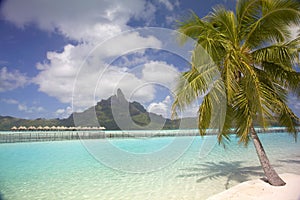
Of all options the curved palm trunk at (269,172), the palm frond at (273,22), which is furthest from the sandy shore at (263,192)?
the palm frond at (273,22)

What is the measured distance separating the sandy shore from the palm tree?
261 mm

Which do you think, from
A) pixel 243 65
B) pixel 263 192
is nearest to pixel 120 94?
pixel 243 65

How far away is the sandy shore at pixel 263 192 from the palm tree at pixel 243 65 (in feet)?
0.86

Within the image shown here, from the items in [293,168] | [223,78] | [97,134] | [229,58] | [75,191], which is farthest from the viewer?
[97,134]

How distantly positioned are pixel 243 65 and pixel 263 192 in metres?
2.61

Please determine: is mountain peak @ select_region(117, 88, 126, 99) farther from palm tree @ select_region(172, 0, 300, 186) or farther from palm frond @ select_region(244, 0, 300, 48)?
palm frond @ select_region(244, 0, 300, 48)

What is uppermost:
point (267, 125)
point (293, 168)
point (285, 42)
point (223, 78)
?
point (285, 42)

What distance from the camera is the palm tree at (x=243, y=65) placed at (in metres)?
4.74

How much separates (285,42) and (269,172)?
2.96 meters

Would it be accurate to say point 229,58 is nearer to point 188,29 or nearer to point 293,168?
point 188,29

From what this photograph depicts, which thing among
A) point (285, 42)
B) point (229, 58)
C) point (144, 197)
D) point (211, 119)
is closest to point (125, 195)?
point (144, 197)

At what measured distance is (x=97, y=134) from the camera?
30.4 m

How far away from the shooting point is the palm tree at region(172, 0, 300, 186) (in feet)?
15.6

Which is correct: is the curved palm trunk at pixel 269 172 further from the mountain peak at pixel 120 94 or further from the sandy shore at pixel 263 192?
the mountain peak at pixel 120 94
